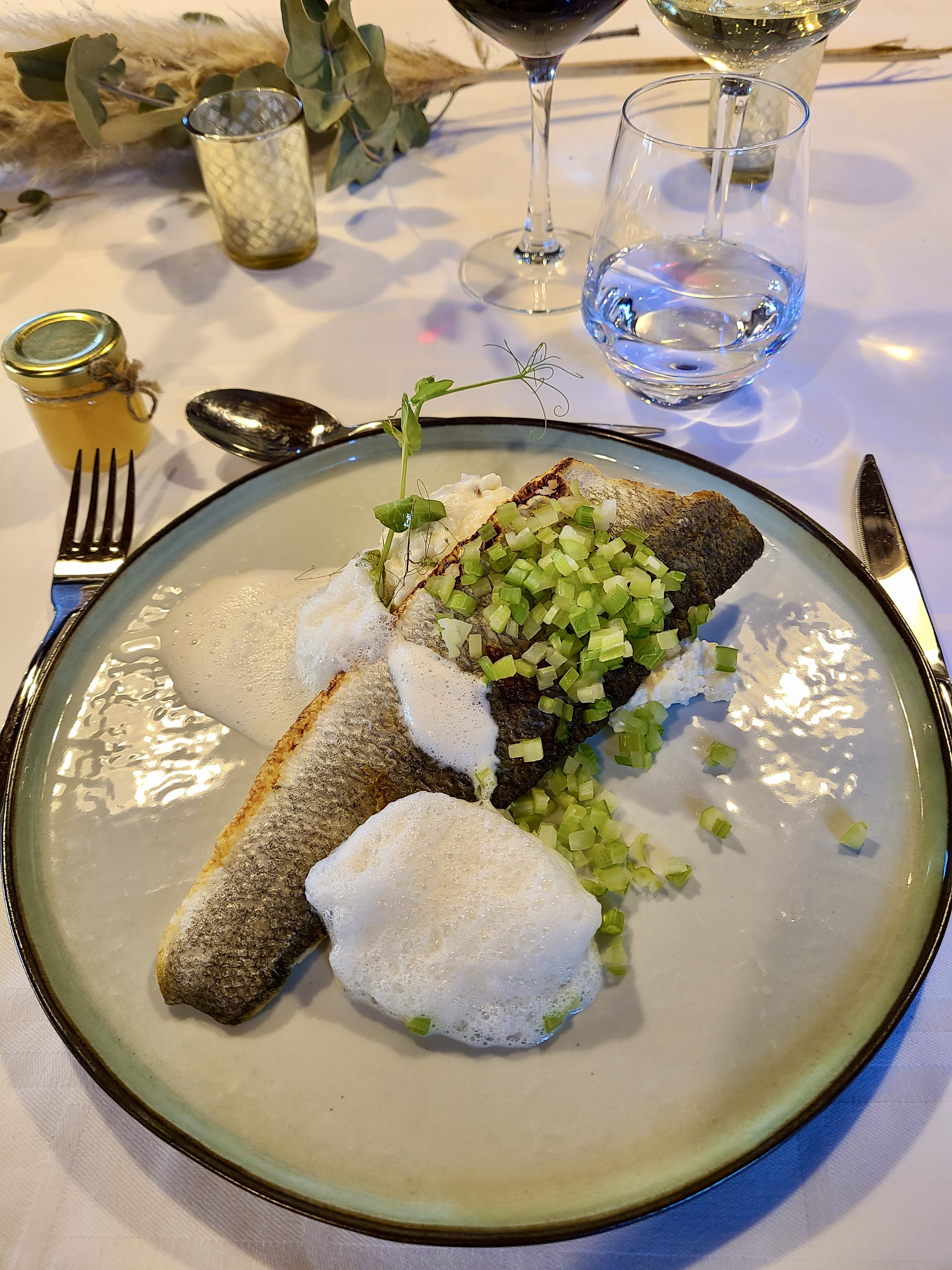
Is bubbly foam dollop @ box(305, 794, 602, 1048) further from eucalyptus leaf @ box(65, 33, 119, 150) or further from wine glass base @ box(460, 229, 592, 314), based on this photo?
eucalyptus leaf @ box(65, 33, 119, 150)

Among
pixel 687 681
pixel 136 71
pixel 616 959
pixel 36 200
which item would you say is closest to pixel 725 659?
pixel 687 681

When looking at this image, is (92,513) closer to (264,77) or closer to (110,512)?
(110,512)

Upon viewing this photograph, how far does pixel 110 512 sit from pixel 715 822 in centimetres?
112

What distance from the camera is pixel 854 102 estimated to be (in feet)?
8.20

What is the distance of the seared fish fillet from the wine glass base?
82 cm

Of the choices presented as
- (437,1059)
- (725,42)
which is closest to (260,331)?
(725,42)

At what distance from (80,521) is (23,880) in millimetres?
716

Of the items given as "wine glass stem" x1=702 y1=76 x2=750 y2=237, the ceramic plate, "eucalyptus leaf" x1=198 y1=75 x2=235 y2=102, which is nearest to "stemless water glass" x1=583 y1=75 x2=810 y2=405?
"wine glass stem" x1=702 y1=76 x2=750 y2=237

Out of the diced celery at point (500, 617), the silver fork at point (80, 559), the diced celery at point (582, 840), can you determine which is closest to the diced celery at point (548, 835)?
the diced celery at point (582, 840)

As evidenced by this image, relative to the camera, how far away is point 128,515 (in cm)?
156

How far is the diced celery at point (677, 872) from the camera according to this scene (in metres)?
1.11

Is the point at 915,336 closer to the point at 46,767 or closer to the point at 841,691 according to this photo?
the point at 841,691

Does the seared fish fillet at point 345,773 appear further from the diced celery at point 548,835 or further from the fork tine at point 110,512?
the fork tine at point 110,512

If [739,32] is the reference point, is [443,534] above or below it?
below
